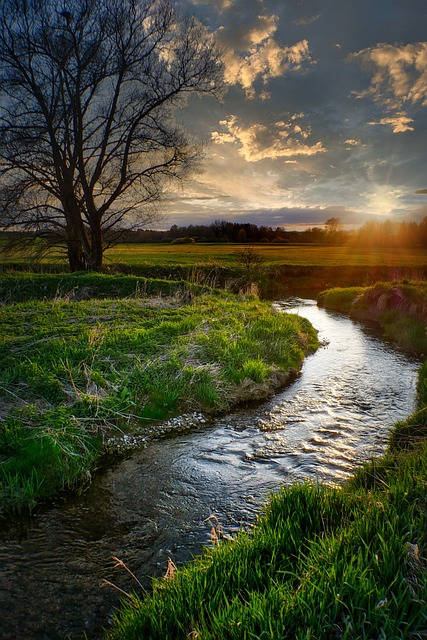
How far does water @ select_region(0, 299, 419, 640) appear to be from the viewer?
12.8 ft

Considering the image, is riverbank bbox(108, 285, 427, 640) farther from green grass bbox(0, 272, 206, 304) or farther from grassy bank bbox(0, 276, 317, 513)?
green grass bbox(0, 272, 206, 304)

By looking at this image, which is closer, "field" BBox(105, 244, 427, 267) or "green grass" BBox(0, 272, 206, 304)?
"green grass" BBox(0, 272, 206, 304)

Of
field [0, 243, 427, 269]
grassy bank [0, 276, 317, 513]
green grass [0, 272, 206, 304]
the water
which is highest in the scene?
field [0, 243, 427, 269]

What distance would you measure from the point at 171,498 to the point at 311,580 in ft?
10.2

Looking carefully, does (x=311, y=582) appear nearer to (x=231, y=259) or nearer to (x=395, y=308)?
(x=395, y=308)

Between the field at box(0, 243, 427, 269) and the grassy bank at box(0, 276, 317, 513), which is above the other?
the field at box(0, 243, 427, 269)

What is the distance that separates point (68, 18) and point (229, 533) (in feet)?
86.6

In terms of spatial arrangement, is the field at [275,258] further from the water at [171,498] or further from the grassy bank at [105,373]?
the water at [171,498]

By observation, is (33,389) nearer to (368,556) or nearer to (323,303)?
(368,556)

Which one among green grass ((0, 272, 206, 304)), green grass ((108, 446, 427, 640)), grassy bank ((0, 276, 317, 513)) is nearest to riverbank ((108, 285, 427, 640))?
green grass ((108, 446, 427, 640))

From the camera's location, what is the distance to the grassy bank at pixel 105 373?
6.11 m

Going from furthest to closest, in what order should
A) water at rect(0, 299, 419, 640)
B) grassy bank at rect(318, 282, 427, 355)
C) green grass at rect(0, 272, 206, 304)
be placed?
1. green grass at rect(0, 272, 206, 304)
2. grassy bank at rect(318, 282, 427, 355)
3. water at rect(0, 299, 419, 640)

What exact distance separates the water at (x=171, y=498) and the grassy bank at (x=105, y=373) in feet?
1.97

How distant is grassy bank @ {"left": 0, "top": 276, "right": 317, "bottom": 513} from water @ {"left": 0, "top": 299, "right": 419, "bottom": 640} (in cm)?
60
